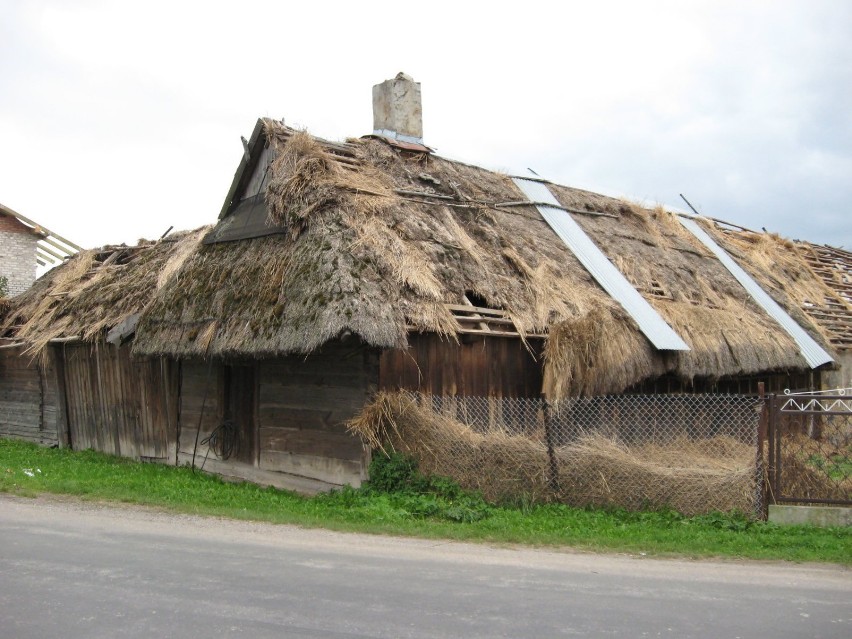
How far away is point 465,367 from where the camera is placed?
12719mm

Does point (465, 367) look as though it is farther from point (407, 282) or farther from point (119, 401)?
point (119, 401)

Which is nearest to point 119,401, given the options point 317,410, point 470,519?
point 317,410

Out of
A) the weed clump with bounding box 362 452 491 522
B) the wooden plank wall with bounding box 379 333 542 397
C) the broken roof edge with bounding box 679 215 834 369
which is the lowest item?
the weed clump with bounding box 362 452 491 522

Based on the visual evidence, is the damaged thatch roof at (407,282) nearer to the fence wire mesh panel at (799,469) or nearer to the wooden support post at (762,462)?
the wooden support post at (762,462)

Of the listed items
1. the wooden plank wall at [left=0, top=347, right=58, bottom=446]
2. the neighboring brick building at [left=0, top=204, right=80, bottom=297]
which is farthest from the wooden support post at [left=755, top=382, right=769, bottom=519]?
the neighboring brick building at [left=0, top=204, right=80, bottom=297]

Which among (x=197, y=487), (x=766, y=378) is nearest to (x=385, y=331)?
(x=197, y=487)

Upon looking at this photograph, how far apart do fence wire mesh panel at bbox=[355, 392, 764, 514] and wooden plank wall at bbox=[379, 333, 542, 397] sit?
0.39 meters

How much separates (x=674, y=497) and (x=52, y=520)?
714cm

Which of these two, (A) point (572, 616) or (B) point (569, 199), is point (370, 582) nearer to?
(A) point (572, 616)

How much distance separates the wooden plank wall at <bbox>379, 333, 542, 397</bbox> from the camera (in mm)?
12008

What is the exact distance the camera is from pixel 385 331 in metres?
10.9

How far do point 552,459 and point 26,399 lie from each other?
45.7 feet

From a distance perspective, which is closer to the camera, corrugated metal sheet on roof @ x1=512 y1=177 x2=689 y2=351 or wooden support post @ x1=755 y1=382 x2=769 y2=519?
wooden support post @ x1=755 y1=382 x2=769 y2=519

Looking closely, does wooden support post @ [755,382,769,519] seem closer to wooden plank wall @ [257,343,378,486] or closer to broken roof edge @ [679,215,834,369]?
wooden plank wall @ [257,343,378,486]
